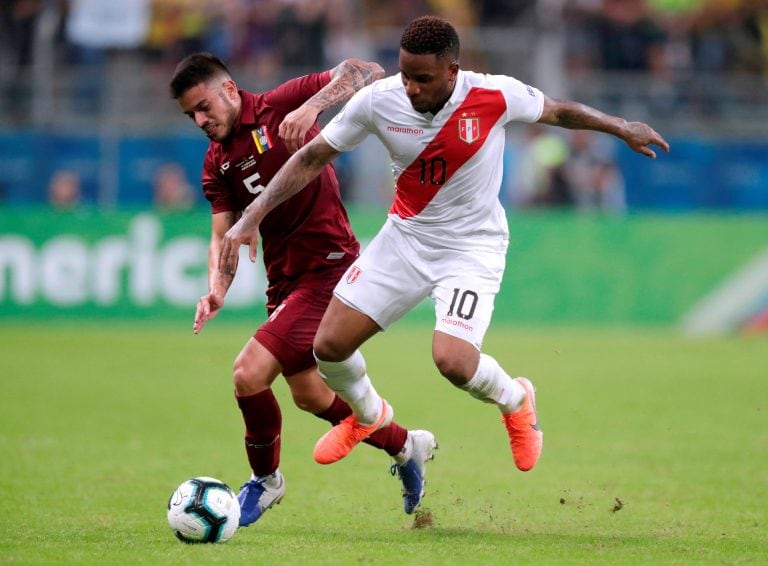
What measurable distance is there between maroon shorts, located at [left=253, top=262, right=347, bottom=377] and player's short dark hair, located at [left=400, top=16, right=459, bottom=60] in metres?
1.74

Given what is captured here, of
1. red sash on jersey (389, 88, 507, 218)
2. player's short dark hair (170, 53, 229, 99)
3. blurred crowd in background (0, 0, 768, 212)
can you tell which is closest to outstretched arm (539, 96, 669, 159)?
red sash on jersey (389, 88, 507, 218)

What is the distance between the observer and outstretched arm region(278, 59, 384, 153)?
23.7 feet

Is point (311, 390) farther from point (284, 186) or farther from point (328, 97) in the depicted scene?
point (328, 97)

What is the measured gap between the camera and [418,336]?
779 inches

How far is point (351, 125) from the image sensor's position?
714 cm

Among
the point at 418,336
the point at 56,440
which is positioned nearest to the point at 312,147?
the point at 56,440

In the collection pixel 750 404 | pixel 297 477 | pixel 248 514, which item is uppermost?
pixel 248 514

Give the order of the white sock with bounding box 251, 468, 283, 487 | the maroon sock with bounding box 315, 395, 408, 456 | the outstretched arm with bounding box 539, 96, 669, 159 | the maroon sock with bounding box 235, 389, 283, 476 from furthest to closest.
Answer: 1. the maroon sock with bounding box 315, 395, 408, 456
2. the white sock with bounding box 251, 468, 283, 487
3. the maroon sock with bounding box 235, 389, 283, 476
4. the outstretched arm with bounding box 539, 96, 669, 159

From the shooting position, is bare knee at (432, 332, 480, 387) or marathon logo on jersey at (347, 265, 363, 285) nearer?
bare knee at (432, 332, 480, 387)

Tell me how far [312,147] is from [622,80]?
15474mm

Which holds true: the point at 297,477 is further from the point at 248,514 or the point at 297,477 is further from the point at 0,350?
the point at 0,350

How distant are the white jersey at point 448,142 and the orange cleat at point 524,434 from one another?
1.02 meters

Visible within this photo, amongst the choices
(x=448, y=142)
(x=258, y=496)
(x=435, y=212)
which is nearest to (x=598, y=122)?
(x=448, y=142)

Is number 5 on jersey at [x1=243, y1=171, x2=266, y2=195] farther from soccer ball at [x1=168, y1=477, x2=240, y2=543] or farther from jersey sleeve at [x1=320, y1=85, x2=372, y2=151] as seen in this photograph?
soccer ball at [x1=168, y1=477, x2=240, y2=543]
